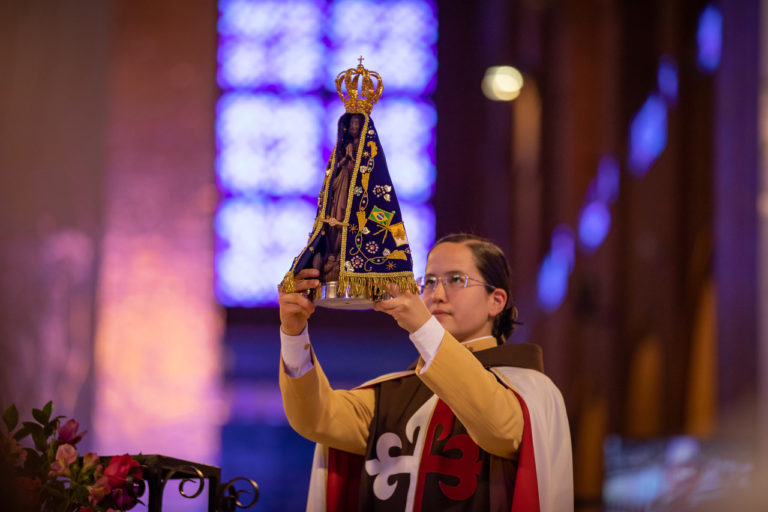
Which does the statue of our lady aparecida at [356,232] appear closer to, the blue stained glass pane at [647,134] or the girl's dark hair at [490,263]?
the girl's dark hair at [490,263]

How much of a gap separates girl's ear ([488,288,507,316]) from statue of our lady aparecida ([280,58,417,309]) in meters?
0.67

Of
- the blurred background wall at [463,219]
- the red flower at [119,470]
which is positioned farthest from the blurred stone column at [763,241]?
the red flower at [119,470]

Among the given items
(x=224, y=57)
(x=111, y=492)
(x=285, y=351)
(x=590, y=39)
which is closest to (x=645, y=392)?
(x=590, y=39)

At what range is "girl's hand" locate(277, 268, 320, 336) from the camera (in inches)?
110

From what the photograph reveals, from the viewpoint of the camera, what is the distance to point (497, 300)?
3.44 metres

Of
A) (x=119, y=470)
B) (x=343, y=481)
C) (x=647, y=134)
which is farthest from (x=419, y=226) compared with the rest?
(x=119, y=470)

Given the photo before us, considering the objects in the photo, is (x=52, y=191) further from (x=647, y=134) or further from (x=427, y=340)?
(x=427, y=340)

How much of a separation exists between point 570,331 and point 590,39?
258 cm

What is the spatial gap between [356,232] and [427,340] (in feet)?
1.29

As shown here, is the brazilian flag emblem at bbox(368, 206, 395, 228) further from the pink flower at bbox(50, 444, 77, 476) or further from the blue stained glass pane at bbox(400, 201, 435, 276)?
the blue stained glass pane at bbox(400, 201, 435, 276)

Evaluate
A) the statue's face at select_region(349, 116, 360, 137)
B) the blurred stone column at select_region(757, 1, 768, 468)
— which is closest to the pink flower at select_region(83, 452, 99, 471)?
the statue's face at select_region(349, 116, 360, 137)

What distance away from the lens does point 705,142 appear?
6059mm

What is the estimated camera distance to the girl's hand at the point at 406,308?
2.77 metres

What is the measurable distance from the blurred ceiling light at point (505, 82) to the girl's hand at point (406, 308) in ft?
23.4
